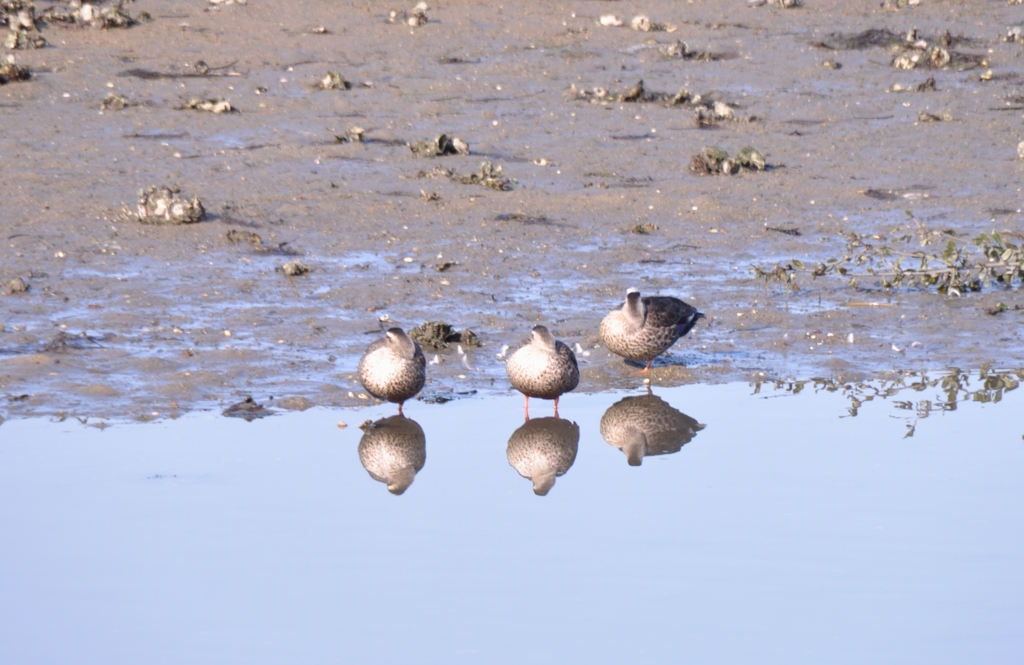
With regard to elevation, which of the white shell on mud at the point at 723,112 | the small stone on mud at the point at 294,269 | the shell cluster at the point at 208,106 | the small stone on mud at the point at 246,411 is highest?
the white shell on mud at the point at 723,112

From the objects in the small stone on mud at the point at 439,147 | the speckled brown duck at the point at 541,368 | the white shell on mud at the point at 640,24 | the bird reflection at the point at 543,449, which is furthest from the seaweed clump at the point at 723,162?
the bird reflection at the point at 543,449

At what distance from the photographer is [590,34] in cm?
1820

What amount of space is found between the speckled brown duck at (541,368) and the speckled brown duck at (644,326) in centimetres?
82

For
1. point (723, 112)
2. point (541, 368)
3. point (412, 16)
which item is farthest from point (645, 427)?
point (412, 16)

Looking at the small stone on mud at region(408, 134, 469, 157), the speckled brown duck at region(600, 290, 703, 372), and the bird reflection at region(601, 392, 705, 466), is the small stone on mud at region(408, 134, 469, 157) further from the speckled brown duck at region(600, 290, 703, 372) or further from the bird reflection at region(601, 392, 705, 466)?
the bird reflection at region(601, 392, 705, 466)

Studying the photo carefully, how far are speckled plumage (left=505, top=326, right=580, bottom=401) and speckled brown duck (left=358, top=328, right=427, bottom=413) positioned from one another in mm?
602

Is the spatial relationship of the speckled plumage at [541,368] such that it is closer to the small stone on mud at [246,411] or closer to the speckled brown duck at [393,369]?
the speckled brown duck at [393,369]

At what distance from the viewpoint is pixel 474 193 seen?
1330 cm

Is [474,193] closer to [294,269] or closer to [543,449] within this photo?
[294,269]

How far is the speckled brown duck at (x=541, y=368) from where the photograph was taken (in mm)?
8305

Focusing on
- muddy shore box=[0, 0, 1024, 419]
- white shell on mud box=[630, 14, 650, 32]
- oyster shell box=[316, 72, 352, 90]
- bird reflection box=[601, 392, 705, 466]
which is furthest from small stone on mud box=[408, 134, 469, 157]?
bird reflection box=[601, 392, 705, 466]

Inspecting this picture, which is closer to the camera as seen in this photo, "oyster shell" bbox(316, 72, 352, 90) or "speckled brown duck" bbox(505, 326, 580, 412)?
"speckled brown duck" bbox(505, 326, 580, 412)

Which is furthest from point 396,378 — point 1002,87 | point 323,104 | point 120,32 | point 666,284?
point 1002,87

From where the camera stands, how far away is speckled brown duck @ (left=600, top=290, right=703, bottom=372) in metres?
9.12
